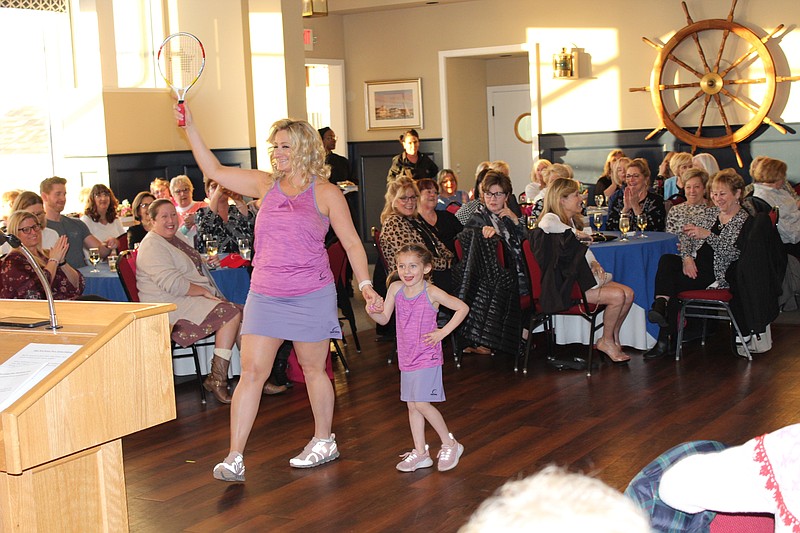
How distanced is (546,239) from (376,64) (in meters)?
7.66

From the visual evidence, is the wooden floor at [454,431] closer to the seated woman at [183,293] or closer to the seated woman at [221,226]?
the seated woman at [183,293]

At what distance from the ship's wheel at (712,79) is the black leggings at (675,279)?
15.8 feet

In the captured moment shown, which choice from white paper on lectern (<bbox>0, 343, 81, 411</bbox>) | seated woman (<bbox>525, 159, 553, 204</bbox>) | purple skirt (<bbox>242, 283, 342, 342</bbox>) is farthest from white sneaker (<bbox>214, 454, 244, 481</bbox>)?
seated woman (<bbox>525, 159, 553, 204</bbox>)

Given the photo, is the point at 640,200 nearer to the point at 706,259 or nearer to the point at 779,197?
the point at 706,259

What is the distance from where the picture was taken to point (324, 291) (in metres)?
4.44

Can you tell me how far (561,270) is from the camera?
21.0 ft

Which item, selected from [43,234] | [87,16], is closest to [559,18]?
[87,16]

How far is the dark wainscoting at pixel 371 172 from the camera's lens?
44.5 ft

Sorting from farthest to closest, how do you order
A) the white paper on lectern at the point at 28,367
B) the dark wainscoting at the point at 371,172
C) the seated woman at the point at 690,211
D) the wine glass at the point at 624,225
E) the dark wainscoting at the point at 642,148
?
the dark wainscoting at the point at 371,172
the dark wainscoting at the point at 642,148
the wine glass at the point at 624,225
the seated woman at the point at 690,211
the white paper on lectern at the point at 28,367

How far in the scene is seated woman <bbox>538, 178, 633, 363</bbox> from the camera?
6574 mm

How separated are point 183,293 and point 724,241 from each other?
354cm

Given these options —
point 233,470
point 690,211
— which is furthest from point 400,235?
point 233,470

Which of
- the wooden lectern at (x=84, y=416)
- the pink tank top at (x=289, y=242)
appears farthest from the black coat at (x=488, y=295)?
the wooden lectern at (x=84, y=416)

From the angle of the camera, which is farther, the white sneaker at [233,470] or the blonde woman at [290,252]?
the white sneaker at [233,470]
